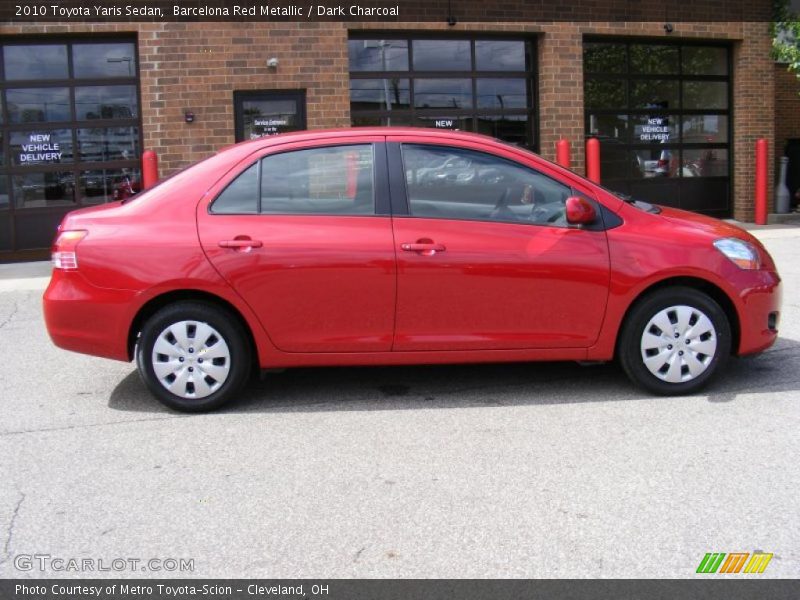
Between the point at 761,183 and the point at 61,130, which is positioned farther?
the point at 761,183

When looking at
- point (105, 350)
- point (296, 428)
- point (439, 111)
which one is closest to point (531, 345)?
point (296, 428)

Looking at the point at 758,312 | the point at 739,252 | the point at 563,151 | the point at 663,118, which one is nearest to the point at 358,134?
the point at 739,252

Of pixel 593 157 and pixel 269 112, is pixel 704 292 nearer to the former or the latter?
pixel 593 157

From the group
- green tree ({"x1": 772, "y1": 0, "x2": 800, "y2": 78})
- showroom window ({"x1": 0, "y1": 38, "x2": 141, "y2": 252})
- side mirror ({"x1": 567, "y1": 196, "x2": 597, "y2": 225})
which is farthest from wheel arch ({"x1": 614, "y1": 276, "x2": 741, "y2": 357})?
green tree ({"x1": 772, "y1": 0, "x2": 800, "y2": 78})

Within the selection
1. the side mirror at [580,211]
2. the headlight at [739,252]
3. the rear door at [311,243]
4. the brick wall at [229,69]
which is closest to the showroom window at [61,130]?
the brick wall at [229,69]

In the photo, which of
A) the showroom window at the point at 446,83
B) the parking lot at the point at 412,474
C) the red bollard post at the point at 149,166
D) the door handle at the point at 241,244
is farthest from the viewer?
the showroom window at the point at 446,83

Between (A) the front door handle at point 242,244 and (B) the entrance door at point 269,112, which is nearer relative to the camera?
(A) the front door handle at point 242,244

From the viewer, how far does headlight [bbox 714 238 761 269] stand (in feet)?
17.1

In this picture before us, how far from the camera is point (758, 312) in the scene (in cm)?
523

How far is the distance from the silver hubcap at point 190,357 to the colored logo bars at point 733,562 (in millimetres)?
2974

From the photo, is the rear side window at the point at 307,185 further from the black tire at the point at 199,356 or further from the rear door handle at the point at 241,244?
the black tire at the point at 199,356

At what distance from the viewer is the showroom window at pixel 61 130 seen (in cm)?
1259

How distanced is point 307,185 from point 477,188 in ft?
3.48
